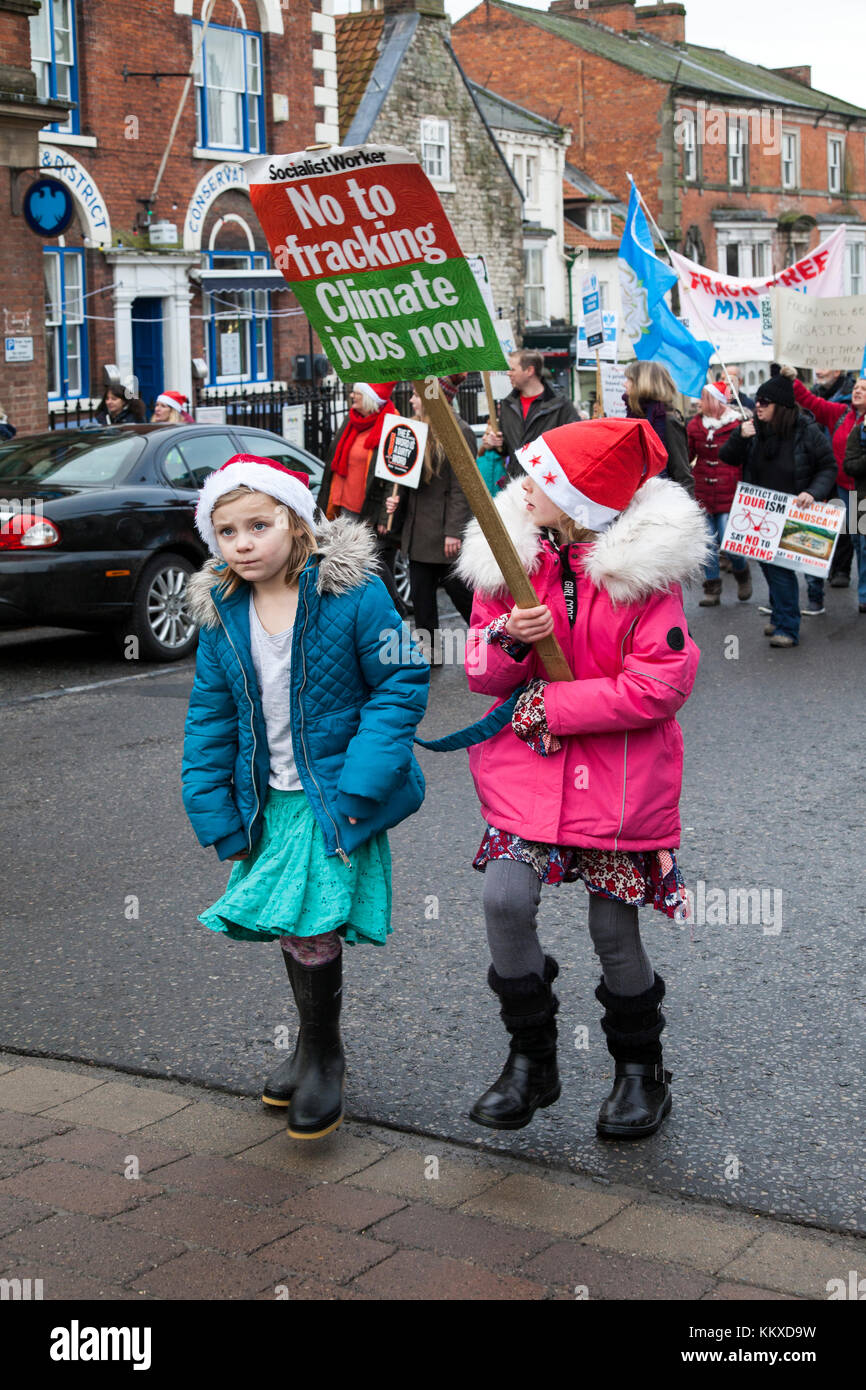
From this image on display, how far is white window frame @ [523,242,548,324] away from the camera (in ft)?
124

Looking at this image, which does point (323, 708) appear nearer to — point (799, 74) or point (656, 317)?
point (656, 317)

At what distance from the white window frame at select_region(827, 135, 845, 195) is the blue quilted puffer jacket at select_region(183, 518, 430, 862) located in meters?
54.4

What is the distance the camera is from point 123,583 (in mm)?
10852

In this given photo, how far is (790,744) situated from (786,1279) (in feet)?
17.4

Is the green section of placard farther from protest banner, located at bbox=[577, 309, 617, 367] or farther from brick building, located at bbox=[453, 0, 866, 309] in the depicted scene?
brick building, located at bbox=[453, 0, 866, 309]

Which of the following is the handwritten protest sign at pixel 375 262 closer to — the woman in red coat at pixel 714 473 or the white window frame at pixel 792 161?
the woman in red coat at pixel 714 473

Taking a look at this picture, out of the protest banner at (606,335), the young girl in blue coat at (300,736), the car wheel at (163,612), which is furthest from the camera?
the protest banner at (606,335)

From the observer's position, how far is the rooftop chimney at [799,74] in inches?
2243

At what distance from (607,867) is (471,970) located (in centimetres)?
143

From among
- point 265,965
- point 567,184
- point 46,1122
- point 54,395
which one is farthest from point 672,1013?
point 567,184

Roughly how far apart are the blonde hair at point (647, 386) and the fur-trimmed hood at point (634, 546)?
742 centimetres

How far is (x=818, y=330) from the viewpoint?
13172 mm

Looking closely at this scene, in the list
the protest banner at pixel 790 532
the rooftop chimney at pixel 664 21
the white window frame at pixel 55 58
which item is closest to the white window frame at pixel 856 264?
the rooftop chimney at pixel 664 21

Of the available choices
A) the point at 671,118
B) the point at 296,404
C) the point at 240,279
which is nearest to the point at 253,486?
the point at 296,404
